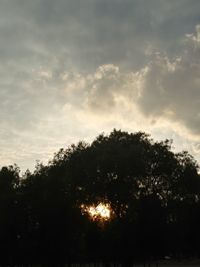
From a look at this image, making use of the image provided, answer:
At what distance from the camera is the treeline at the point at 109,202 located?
71500mm

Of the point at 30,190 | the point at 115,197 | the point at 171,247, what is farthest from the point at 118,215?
the point at 30,190

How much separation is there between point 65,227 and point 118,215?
11581 mm

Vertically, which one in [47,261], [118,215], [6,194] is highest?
[6,194]

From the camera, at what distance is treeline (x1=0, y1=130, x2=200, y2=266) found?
7150 centimetres

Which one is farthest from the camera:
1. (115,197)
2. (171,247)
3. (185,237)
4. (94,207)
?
(185,237)

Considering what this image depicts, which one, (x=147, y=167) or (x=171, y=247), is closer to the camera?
(x=147, y=167)

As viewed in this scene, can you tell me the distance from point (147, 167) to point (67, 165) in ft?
42.1

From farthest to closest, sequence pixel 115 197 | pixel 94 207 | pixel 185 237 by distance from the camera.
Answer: pixel 185 237
pixel 94 207
pixel 115 197

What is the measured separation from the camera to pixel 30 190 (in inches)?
3374

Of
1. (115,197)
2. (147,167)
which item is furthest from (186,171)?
(115,197)

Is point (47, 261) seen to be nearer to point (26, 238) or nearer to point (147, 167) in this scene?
point (26, 238)

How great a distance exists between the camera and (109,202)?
237 ft

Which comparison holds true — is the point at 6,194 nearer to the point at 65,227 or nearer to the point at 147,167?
the point at 65,227

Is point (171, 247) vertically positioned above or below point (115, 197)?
below
